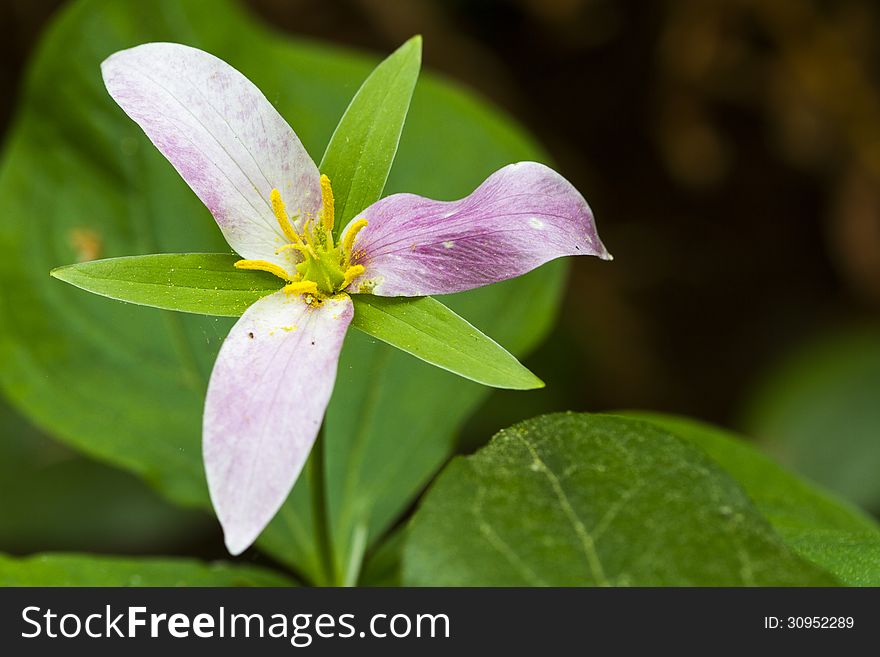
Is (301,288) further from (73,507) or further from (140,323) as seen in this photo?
(73,507)

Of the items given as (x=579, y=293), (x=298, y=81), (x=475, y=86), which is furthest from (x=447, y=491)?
(x=475, y=86)

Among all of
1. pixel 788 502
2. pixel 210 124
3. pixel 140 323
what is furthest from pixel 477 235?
pixel 140 323

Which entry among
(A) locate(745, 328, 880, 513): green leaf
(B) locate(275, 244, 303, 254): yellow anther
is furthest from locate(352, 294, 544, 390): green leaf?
(A) locate(745, 328, 880, 513): green leaf

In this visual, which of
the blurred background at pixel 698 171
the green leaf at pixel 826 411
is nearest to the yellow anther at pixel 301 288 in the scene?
the blurred background at pixel 698 171

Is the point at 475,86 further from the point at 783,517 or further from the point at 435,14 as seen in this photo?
the point at 783,517

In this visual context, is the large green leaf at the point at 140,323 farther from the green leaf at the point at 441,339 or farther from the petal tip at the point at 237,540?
the petal tip at the point at 237,540
